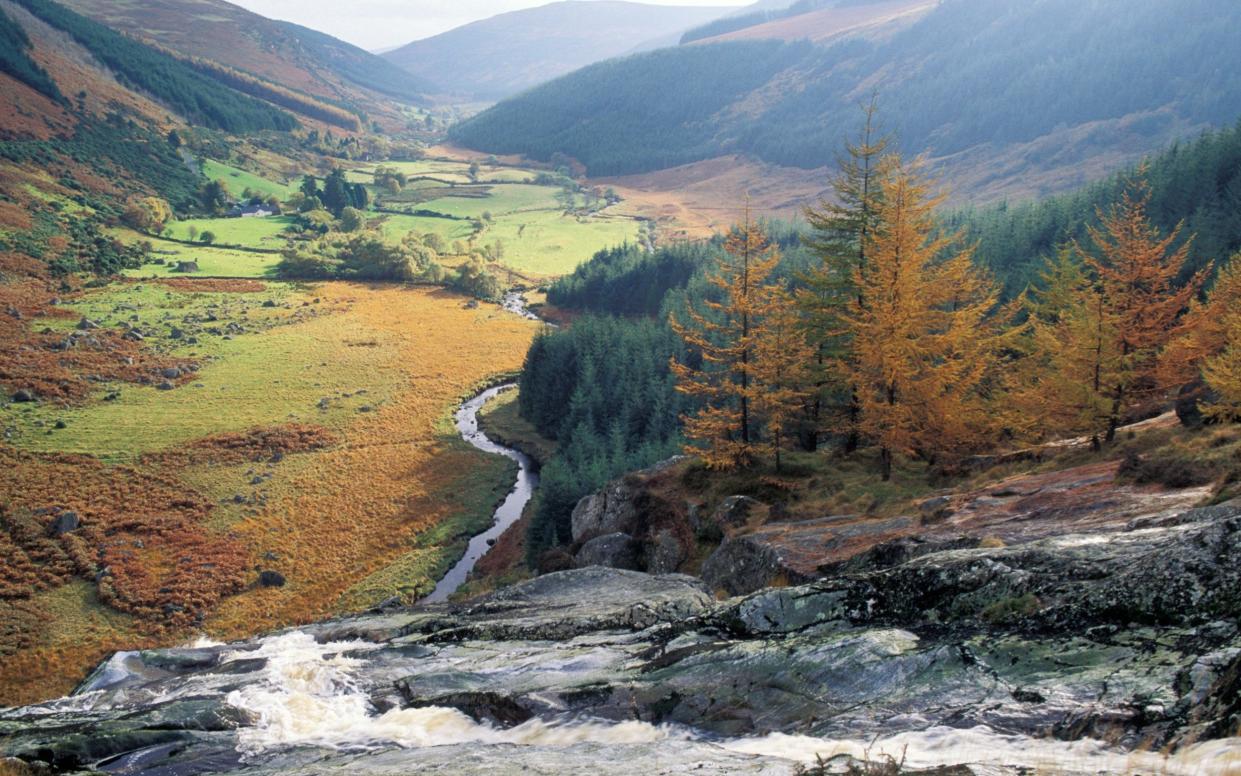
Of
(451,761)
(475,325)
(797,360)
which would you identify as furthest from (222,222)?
(451,761)

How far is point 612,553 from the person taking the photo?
32.2 meters

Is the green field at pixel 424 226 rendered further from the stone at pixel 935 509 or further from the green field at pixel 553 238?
the stone at pixel 935 509

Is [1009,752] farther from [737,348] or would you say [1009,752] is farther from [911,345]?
[737,348]

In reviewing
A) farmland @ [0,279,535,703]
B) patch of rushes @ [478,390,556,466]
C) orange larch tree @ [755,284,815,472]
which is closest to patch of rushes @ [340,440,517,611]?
farmland @ [0,279,535,703]

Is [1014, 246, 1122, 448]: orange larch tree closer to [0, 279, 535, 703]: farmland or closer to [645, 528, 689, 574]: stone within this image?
[645, 528, 689, 574]: stone

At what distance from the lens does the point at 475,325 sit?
368 ft

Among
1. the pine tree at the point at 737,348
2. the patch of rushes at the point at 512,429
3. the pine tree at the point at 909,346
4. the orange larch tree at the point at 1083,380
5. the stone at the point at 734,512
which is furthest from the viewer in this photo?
the patch of rushes at the point at 512,429

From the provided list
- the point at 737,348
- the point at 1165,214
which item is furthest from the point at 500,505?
the point at 1165,214

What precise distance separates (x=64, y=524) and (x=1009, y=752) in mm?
57652

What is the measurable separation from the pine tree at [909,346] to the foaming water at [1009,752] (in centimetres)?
1986

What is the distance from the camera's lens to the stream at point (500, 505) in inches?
1864

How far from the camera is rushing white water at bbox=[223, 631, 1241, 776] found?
297 inches

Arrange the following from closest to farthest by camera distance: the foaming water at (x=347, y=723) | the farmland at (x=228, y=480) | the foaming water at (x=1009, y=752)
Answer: the foaming water at (x=1009, y=752), the foaming water at (x=347, y=723), the farmland at (x=228, y=480)

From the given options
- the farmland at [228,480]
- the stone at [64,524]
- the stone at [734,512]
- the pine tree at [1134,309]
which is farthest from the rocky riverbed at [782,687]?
the stone at [64,524]
